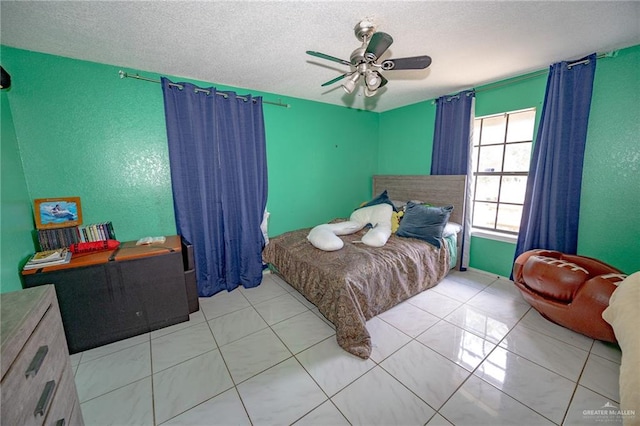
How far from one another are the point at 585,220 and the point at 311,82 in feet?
10.4

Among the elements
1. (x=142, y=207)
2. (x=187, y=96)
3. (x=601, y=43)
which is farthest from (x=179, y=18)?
(x=601, y=43)

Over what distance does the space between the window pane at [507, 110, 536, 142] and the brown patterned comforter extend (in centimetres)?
165

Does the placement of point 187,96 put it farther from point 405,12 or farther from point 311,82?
point 405,12

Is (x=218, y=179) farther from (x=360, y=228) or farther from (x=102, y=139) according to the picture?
(x=360, y=228)

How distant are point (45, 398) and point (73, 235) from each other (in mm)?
1788

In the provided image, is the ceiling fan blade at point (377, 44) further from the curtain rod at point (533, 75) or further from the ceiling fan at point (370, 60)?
the curtain rod at point (533, 75)

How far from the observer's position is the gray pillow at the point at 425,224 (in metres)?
2.70

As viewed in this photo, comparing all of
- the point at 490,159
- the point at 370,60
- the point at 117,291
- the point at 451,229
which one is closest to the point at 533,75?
the point at 490,159

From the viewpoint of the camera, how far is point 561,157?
2.32 meters

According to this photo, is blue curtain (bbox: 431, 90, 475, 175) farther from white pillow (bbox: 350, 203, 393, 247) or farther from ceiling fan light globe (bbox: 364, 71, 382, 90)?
ceiling fan light globe (bbox: 364, 71, 382, 90)

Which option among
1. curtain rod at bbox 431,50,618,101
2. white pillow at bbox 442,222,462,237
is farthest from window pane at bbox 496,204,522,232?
curtain rod at bbox 431,50,618,101

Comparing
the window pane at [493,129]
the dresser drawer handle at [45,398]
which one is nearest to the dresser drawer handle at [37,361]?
the dresser drawer handle at [45,398]

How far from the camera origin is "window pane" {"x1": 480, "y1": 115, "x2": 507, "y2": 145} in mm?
2975

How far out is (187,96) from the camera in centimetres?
244
